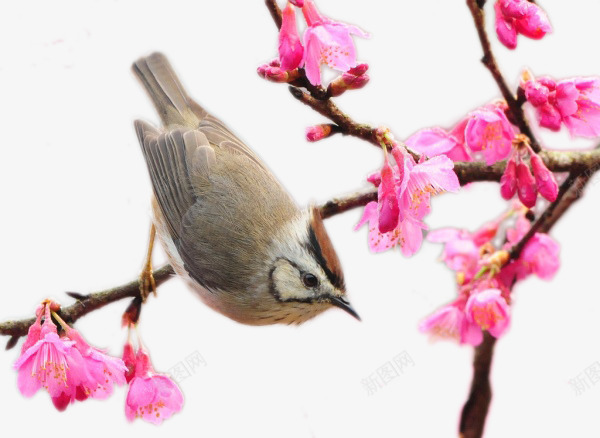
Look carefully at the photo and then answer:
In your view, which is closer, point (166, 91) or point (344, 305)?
point (344, 305)

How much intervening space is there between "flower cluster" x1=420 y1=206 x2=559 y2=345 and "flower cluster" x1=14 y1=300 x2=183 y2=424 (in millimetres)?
606

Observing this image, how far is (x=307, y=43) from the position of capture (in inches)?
46.1

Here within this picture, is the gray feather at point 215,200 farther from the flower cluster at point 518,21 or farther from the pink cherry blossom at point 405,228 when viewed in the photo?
the flower cluster at point 518,21

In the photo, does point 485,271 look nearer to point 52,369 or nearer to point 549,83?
point 549,83

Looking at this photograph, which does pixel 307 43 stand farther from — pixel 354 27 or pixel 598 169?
pixel 598 169

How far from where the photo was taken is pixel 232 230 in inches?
74.1

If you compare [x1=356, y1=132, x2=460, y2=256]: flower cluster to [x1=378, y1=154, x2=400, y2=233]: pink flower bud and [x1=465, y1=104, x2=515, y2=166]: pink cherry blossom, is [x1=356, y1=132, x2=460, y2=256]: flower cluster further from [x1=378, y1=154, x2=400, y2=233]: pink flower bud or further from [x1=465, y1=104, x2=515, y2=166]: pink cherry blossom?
[x1=465, y1=104, x2=515, y2=166]: pink cherry blossom

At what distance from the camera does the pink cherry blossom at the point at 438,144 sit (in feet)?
4.70

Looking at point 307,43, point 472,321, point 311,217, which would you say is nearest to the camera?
point 307,43

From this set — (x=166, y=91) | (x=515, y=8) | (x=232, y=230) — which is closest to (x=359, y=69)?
(x=515, y=8)

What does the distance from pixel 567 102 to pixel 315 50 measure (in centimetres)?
55

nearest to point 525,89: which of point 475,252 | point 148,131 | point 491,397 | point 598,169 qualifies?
point 598,169

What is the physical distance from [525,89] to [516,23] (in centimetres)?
13

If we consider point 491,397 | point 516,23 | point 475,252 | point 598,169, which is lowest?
point 491,397
